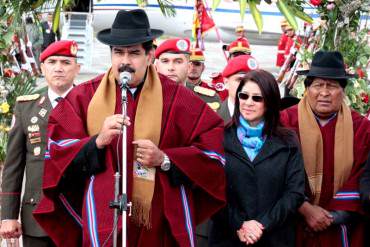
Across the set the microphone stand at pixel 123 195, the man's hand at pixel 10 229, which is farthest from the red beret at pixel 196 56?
the microphone stand at pixel 123 195

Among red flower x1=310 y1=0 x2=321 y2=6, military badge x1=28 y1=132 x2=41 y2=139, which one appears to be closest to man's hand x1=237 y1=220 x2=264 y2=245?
military badge x1=28 y1=132 x2=41 y2=139

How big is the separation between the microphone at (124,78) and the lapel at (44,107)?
3.76ft

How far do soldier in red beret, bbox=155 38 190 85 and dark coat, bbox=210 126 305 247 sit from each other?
1.59 m

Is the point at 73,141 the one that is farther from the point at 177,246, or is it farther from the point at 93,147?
the point at 177,246

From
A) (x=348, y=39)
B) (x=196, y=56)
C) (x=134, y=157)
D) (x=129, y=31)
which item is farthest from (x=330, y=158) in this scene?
(x=196, y=56)

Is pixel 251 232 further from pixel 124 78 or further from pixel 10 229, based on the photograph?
pixel 10 229

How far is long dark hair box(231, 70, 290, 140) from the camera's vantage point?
462 cm

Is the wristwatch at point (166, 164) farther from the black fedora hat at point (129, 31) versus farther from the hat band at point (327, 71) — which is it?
the hat band at point (327, 71)

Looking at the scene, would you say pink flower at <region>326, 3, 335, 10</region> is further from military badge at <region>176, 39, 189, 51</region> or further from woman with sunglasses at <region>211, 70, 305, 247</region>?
woman with sunglasses at <region>211, 70, 305, 247</region>

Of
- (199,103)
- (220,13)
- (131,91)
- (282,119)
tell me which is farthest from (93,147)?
(220,13)

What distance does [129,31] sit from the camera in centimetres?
418

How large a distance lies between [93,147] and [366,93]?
3.80 metres

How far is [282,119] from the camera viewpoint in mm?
5066

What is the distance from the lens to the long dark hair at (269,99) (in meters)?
4.62
